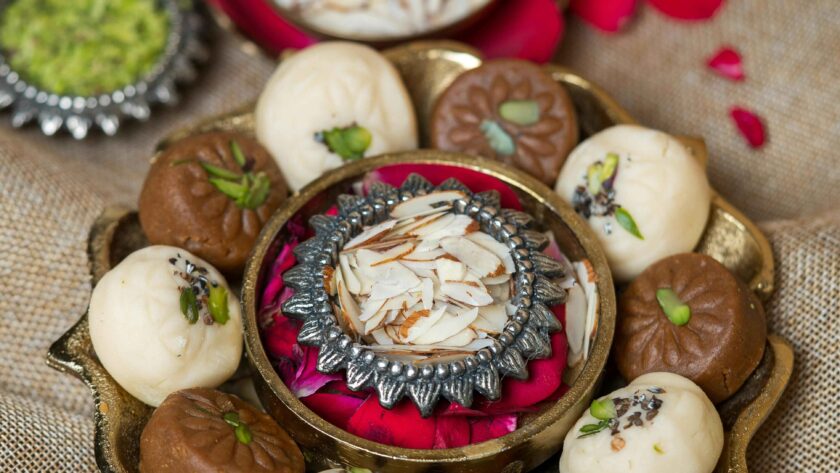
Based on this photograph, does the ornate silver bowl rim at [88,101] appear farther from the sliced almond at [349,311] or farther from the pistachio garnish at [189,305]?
the sliced almond at [349,311]

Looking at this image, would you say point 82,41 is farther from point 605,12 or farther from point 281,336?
point 605,12

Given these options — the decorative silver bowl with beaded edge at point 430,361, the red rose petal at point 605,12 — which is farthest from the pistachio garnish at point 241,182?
the red rose petal at point 605,12

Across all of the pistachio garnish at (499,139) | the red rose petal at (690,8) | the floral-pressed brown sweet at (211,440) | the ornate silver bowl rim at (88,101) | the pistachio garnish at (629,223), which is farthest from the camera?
the red rose petal at (690,8)

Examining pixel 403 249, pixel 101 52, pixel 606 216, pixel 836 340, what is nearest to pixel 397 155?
pixel 403 249

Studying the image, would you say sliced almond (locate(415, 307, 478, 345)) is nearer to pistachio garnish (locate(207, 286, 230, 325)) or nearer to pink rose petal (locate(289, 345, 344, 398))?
pink rose petal (locate(289, 345, 344, 398))

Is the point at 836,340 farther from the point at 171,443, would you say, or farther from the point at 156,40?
the point at 156,40

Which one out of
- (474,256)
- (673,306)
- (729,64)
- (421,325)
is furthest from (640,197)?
(729,64)

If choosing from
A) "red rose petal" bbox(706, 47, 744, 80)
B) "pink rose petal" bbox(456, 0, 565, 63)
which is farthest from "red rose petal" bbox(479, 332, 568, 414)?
"red rose petal" bbox(706, 47, 744, 80)
